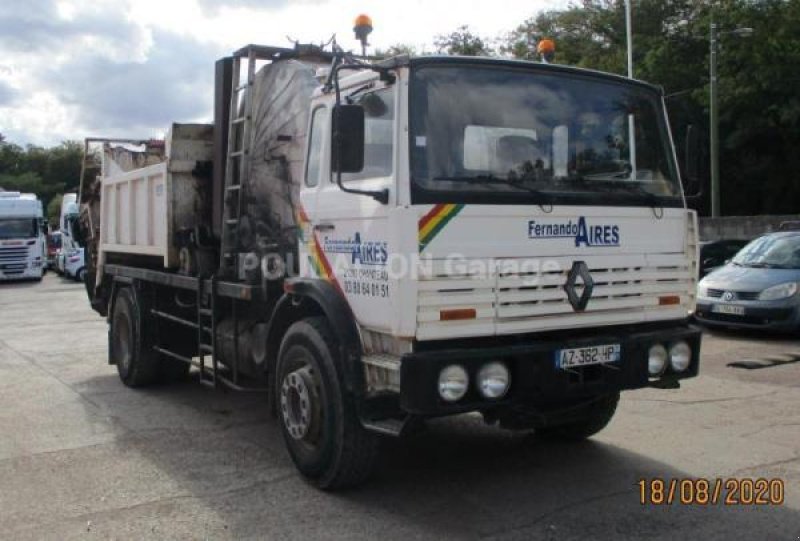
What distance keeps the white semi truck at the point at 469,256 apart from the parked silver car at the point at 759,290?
6.21m

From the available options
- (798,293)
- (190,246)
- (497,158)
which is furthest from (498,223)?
(798,293)

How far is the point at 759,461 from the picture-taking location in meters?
5.68

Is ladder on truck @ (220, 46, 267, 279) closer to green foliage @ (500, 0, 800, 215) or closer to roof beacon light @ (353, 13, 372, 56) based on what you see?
roof beacon light @ (353, 13, 372, 56)

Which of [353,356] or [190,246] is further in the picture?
[190,246]

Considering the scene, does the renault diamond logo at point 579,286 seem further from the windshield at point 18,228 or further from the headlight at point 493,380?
the windshield at point 18,228

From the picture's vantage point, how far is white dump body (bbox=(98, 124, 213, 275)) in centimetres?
742

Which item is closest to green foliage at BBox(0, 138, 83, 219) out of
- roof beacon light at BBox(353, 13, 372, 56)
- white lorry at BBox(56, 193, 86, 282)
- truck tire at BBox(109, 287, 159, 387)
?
A: white lorry at BBox(56, 193, 86, 282)

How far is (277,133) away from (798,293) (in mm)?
8023

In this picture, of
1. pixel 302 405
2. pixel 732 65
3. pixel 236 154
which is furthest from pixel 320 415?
pixel 732 65

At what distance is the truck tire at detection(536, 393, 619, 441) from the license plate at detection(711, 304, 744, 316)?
241 inches

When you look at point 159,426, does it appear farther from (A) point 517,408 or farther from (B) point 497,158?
(B) point 497,158

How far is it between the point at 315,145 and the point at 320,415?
1778 millimetres

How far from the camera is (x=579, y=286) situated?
4902mm

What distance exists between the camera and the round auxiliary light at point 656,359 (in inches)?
201
